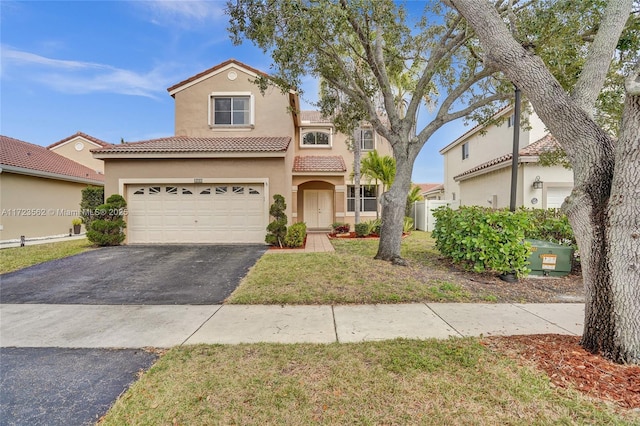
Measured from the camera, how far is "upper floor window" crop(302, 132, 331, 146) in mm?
18469

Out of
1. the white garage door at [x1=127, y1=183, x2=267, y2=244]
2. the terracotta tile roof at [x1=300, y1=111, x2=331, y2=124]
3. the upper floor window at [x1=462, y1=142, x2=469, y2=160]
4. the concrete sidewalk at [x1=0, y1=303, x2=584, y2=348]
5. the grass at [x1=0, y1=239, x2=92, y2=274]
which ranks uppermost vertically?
the terracotta tile roof at [x1=300, y1=111, x2=331, y2=124]

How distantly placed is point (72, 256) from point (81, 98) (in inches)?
419

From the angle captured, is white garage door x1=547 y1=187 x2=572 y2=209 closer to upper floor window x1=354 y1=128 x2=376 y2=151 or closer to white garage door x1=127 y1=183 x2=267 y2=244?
upper floor window x1=354 y1=128 x2=376 y2=151

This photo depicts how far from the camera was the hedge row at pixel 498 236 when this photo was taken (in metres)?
6.59

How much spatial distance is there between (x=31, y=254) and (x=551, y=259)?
1595cm

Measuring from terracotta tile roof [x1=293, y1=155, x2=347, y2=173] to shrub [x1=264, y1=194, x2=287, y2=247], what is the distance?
15.7 feet

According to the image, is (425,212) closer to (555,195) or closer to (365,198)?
(365,198)

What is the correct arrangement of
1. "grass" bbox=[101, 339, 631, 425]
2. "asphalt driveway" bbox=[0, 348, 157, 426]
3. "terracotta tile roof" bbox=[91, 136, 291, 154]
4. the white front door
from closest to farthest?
"grass" bbox=[101, 339, 631, 425]
"asphalt driveway" bbox=[0, 348, 157, 426]
"terracotta tile roof" bbox=[91, 136, 291, 154]
the white front door

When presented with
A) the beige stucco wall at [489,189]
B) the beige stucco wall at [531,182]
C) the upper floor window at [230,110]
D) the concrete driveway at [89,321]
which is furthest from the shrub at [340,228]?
the beige stucco wall at [531,182]

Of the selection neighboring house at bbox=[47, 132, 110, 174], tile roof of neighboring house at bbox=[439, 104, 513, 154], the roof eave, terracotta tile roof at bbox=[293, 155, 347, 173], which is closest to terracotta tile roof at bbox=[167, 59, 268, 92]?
terracotta tile roof at bbox=[293, 155, 347, 173]

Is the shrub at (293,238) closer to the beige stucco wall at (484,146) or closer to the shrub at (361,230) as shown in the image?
the shrub at (361,230)

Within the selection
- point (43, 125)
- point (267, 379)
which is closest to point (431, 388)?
point (267, 379)

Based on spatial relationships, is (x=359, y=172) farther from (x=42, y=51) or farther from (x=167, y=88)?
(x=42, y=51)

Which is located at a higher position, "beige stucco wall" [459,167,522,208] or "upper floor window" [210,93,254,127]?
"upper floor window" [210,93,254,127]
